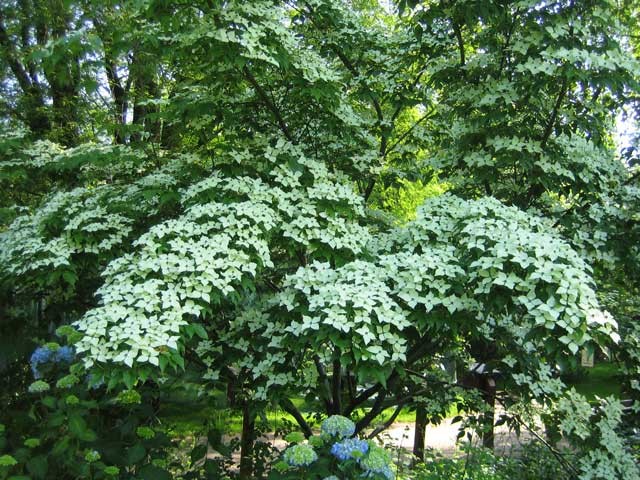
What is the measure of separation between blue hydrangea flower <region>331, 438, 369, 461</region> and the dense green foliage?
0.37ft

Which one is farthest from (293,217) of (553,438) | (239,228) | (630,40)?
(630,40)

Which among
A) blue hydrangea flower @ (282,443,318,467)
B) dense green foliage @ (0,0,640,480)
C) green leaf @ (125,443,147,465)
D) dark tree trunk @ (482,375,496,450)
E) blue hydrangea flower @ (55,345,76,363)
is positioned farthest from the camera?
dark tree trunk @ (482,375,496,450)

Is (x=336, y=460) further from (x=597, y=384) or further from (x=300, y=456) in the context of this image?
(x=597, y=384)

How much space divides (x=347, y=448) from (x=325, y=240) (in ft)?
3.62

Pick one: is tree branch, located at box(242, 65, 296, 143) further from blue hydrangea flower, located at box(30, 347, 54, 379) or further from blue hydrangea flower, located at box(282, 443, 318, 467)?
blue hydrangea flower, located at box(282, 443, 318, 467)

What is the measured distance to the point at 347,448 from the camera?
2.40 metres

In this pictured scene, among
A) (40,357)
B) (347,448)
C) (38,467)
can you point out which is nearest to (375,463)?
(347,448)

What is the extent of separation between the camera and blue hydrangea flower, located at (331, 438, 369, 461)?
2.39m

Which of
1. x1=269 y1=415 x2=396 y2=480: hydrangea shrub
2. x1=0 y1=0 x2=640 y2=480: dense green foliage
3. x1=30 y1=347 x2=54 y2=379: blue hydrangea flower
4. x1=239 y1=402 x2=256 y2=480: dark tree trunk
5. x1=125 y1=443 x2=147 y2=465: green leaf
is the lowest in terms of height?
x1=239 y1=402 x2=256 y2=480: dark tree trunk

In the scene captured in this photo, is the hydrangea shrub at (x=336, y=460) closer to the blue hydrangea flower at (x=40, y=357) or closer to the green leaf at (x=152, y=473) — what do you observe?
the green leaf at (x=152, y=473)

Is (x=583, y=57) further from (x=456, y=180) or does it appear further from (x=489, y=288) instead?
(x=489, y=288)

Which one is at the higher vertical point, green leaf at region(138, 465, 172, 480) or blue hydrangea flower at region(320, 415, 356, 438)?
blue hydrangea flower at region(320, 415, 356, 438)

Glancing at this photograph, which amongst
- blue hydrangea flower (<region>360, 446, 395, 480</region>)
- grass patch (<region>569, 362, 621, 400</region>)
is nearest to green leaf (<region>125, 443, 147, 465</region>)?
blue hydrangea flower (<region>360, 446, 395, 480</region>)

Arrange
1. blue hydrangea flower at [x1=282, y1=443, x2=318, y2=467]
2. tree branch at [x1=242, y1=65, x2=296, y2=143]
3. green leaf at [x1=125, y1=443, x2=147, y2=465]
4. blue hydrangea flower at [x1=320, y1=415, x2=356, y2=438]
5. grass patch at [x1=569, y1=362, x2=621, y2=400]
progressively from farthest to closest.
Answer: grass patch at [x1=569, y1=362, x2=621, y2=400] < tree branch at [x1=242, y1=65, x2=296, y2=143] < green leaf at [x1=125, y1=443, x2=147, y2=465] < blue hydrangea flower at [x1=320, y1=415, x2=356, y2=438] < blue hydrangea flower at [x1=282, y1=443, x2=318, y2=467]
